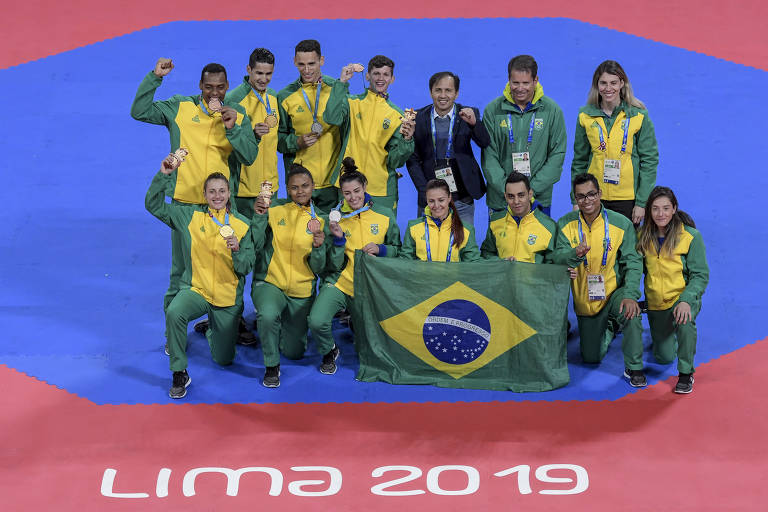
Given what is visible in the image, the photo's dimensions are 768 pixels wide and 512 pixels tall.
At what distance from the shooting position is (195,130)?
8859mm

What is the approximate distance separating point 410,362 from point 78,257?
3.97 m

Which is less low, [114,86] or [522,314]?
[114,86]

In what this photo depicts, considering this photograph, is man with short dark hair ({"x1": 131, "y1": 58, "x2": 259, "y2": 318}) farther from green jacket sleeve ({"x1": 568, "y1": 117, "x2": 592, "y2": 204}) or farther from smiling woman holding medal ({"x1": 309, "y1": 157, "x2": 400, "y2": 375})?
green jacket sleeve ({"x1": 568, "y1": 117, "x2": 592, "y2": 204})

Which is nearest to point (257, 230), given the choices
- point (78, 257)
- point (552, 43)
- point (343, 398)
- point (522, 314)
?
point (343, 398)

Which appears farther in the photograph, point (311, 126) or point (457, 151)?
point (311, 126)

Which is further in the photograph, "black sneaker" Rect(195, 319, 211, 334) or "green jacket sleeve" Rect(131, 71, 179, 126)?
"black sneaker" Rect(195, 319, 211, 334)

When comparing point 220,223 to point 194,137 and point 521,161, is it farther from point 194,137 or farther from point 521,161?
point 521,161

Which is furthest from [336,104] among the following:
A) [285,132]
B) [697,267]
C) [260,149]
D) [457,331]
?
[697,267]

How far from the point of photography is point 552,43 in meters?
14.3

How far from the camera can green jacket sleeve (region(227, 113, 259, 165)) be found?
8.72m

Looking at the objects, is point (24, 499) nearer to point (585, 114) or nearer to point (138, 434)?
point (138, 434)

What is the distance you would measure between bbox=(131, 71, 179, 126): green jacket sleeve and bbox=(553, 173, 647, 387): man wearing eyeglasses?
11.3ft

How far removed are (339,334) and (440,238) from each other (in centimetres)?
148

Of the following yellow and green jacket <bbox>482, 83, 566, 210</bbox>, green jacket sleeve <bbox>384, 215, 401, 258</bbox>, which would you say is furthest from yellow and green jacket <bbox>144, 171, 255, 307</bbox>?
yellow and green jacket <bbox>482, 83, 566, 210</bbox>
